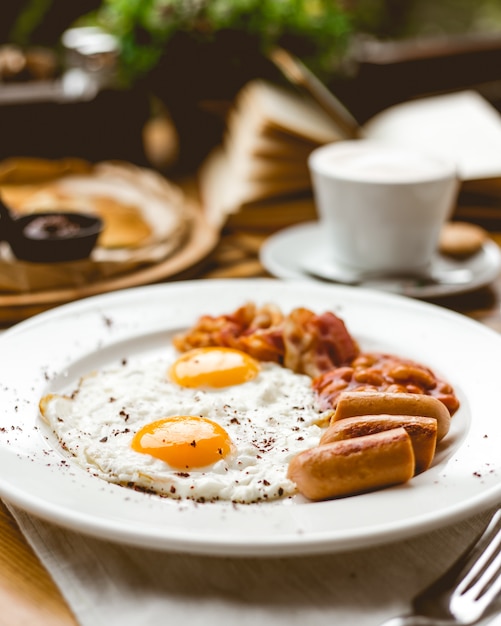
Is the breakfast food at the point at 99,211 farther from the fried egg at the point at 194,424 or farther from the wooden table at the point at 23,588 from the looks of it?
the wooden table at the point at 23,588

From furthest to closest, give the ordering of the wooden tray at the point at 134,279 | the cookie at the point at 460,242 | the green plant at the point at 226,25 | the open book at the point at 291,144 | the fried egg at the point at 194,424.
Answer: the green plant at the point at 226,25
the open book at the point at 291,144
the cookie at the point at 460,242
the wooden tray at the point at 134,279
the fried egg at the point at 194,424

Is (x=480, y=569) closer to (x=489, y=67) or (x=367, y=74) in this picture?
(x=367, y=74)

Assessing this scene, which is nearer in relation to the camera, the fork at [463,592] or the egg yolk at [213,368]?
the fork at [463,592]

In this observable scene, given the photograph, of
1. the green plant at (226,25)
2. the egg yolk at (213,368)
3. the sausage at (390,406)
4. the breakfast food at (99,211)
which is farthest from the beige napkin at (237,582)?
the green plant at (226,25)

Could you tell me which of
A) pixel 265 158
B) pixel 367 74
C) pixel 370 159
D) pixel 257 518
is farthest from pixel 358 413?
pixel 367 74

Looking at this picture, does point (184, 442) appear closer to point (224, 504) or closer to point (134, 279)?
point (224, 504)
